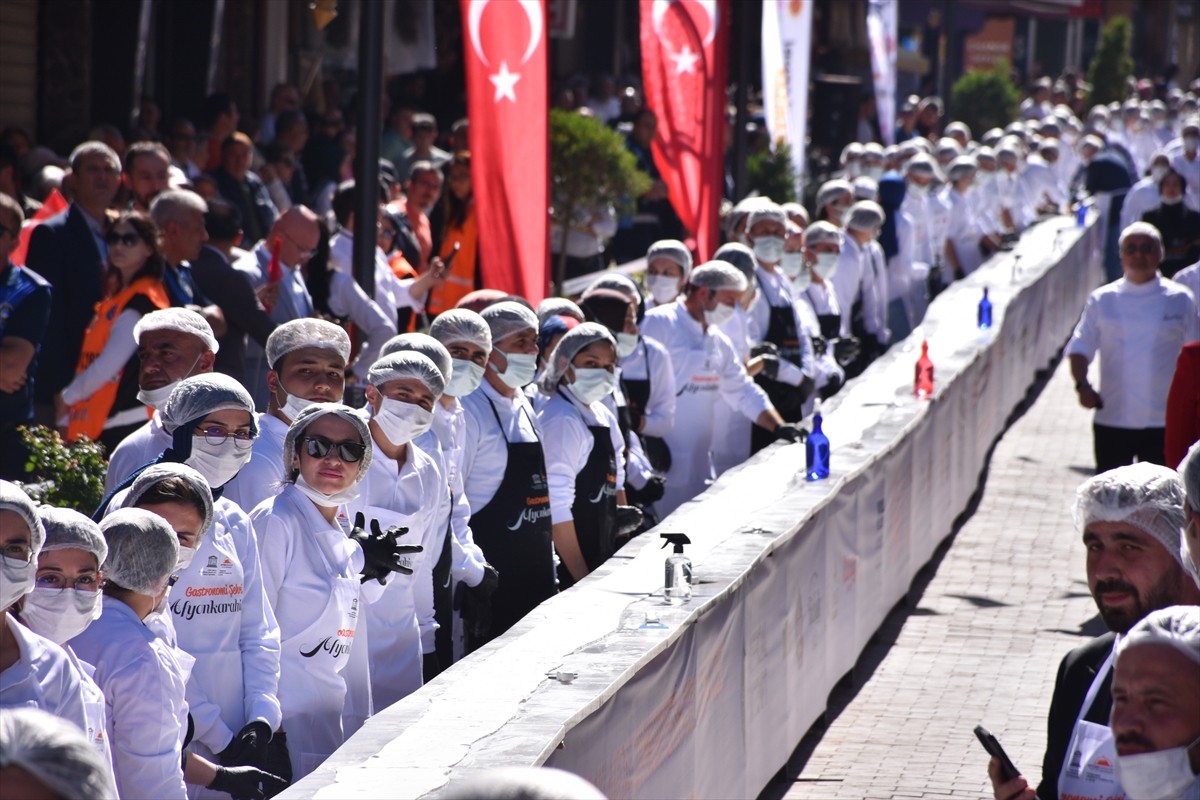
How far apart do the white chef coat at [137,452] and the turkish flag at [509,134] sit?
3.60 m

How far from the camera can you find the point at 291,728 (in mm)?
5621

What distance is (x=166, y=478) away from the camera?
4.95 meters

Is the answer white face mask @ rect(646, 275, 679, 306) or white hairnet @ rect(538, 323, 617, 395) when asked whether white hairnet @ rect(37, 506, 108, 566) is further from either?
white face mask @ rect(646, 275, 679, 306)

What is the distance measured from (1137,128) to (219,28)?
23168 mm

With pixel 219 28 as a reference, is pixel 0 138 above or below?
below

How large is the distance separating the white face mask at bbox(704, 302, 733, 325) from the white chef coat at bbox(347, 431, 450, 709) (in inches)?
177

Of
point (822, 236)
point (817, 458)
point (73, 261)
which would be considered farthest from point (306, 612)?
point (822, 236)

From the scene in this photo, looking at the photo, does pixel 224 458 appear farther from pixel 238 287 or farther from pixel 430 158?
pixel 430 158

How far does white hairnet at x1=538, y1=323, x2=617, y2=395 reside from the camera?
26.0 ft

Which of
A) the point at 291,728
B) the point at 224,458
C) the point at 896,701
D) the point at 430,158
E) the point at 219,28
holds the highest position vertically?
the point at 219,28

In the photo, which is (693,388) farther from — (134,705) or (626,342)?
(134,705)

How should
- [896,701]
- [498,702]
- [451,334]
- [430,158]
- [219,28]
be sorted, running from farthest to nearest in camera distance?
[219,28]
[430,158]
[896,701]
[451,334]
[498,702]

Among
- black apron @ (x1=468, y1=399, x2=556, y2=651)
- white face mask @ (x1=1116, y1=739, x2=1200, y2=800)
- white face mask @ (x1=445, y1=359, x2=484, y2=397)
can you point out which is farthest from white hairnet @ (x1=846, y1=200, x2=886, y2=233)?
white face mask @ (x1=1116, y1=739, x2=1200, y2=800)

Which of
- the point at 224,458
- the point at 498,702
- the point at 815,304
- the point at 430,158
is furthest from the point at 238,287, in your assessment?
the point at 430,158
